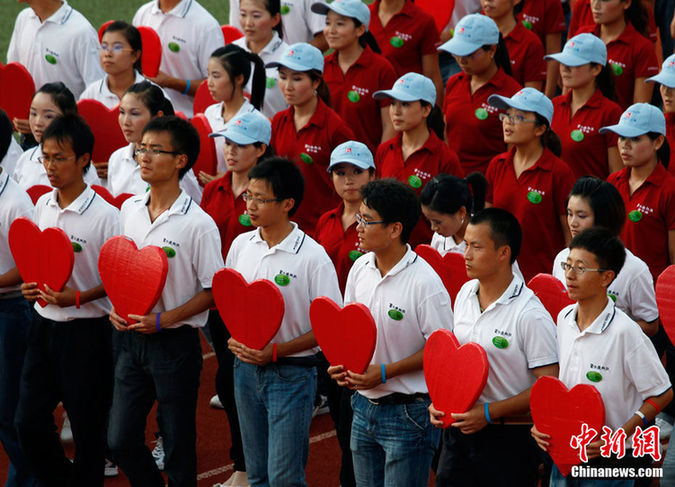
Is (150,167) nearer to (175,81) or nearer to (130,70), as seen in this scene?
(130,70)

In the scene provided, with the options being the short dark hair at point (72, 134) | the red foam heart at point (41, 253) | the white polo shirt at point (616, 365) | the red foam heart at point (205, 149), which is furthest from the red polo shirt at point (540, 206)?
the red foam heart at point (41, 253)

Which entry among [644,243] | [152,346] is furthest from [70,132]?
[644,243]

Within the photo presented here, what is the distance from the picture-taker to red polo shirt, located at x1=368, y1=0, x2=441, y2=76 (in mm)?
8500

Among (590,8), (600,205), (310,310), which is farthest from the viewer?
(590,8)

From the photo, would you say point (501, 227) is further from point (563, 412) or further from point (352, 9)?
point (352, 9)

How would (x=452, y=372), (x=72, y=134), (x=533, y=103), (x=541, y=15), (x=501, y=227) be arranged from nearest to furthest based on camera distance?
(x=452, y=372) < (x=501, y=227) < (x=72, y=134) < (x=533, y=103) < (x=541, y=15)

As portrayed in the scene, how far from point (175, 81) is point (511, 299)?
4.48m

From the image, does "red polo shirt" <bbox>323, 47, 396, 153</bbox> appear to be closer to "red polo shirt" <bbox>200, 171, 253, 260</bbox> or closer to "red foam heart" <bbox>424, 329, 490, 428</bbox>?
"red polo shirt" <bbox>200, 171, 253, 260</bbox>

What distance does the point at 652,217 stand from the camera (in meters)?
6.25

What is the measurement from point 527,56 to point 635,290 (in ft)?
10.4

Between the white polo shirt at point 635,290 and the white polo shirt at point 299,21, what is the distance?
422 centimetres

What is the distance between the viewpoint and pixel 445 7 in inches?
372

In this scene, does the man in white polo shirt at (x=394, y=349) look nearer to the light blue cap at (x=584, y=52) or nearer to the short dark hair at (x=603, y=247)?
the short dark hair at (x=603, y=247)

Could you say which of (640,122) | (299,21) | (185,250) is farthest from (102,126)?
(640,122)
